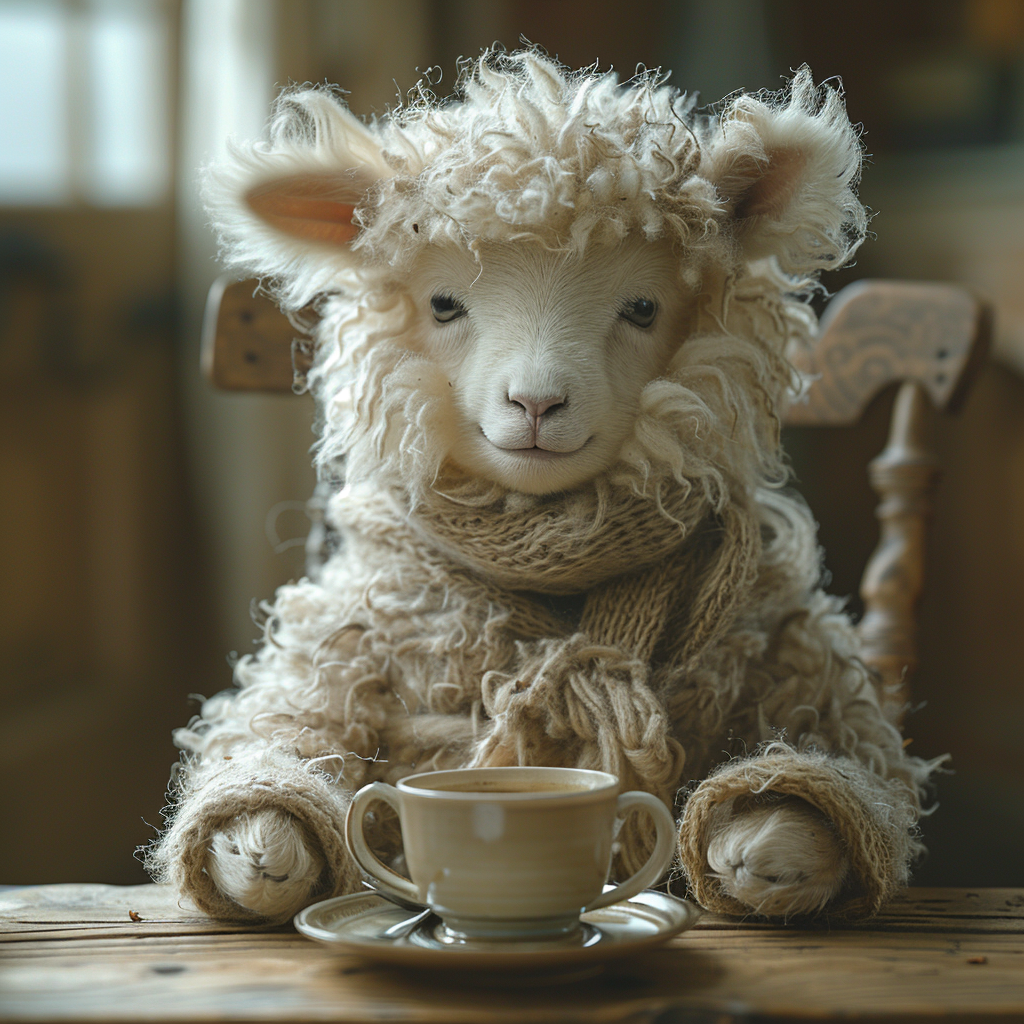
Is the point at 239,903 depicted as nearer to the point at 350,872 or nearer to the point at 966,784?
the point at 350,872

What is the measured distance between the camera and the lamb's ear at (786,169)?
29.4 inches

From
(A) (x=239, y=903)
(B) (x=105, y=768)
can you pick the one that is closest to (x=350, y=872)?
(A) (x=239, y=903)

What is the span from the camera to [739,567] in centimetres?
73

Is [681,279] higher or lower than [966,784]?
higher

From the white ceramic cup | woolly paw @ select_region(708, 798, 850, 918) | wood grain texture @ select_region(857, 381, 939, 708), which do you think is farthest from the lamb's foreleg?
wood grain texture @ select_region(857, 381, 939, 708)

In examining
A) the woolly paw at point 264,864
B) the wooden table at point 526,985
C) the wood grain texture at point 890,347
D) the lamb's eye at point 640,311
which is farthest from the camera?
the wood grain texture at point 890,347

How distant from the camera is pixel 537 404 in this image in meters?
0.70

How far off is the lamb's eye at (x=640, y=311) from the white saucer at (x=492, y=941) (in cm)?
37

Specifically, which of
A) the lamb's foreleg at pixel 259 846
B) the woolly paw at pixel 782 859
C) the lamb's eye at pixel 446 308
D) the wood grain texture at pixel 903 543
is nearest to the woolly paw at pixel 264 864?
the lamb's foreleg at pixel 259 846

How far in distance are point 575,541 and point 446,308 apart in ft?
0.61

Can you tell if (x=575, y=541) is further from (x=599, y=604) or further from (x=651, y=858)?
(x=651, y=858)

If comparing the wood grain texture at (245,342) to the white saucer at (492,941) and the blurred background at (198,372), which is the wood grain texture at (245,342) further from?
the white saucer at (492,941)

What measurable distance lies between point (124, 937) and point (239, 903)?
7cm

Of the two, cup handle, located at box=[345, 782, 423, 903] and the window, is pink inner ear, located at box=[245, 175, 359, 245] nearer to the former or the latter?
cup handle, located at box=[345, 782, 423, 903]
